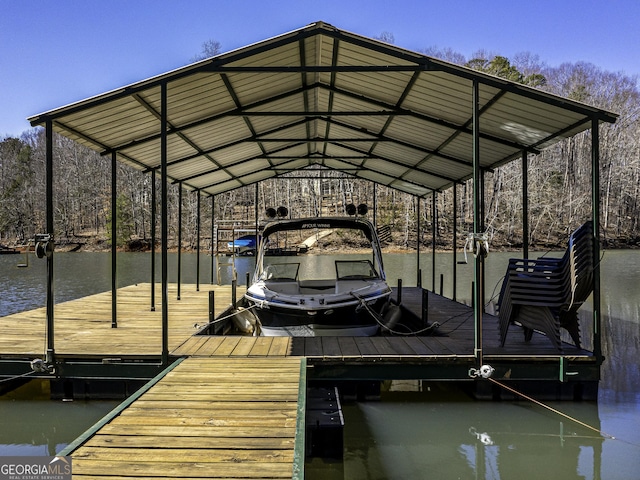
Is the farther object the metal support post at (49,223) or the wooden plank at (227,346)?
the wooden plank at (227,346)

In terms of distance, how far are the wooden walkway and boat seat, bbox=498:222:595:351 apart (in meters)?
2.94

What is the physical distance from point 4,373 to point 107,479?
4.07m

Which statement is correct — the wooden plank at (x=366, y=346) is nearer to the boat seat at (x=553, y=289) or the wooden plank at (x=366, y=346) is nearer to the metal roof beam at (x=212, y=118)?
the boat seat at (x=553, y=289)

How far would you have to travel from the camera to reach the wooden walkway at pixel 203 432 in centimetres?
325

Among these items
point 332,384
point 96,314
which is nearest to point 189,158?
point 96,314

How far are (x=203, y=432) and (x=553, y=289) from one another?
434 centimetres

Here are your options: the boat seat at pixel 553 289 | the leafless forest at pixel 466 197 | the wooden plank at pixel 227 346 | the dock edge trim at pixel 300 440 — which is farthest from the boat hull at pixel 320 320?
the leafless forest at pixel 466 197

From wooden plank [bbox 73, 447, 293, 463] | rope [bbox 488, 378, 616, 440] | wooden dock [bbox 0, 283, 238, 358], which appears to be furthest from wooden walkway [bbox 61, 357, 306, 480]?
rope [bbox 488, 378, 616, 440]

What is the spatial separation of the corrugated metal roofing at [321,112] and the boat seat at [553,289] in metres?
1.54

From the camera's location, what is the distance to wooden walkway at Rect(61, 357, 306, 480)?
3.25m

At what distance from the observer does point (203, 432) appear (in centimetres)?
386

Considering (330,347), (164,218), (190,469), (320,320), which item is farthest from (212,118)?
(190,469)

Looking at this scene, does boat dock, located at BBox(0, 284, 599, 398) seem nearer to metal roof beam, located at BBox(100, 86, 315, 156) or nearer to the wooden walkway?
the wooden walkway

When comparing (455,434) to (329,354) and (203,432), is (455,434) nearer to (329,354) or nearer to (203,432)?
(329,354)
